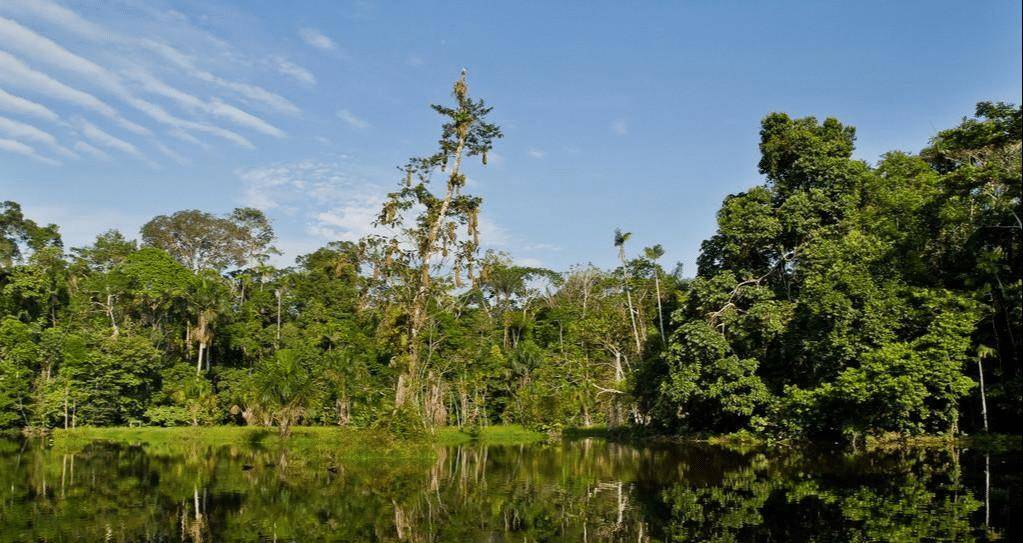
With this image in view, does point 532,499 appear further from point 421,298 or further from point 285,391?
point 285,391

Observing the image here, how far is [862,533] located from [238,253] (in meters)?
67.5

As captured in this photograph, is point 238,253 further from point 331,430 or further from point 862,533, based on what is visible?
point 862,533

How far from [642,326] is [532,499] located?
34690 mm

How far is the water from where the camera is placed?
12141 mm

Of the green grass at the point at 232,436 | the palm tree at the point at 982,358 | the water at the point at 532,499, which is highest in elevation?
the palm tree at the point at 982,358

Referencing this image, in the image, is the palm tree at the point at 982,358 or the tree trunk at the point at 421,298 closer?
the palm tree at the point at 982,358

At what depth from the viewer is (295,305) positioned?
62125 millimetres

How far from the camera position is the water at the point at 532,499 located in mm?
12141

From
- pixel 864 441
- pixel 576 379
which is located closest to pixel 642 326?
pixel 576 379

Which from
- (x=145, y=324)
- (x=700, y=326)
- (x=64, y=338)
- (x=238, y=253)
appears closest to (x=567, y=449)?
(x=700, y=326)

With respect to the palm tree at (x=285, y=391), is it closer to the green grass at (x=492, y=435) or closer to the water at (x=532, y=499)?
the green grass at (x=492, y=435)

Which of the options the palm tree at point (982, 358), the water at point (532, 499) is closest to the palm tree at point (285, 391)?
the water at point (532, 499)

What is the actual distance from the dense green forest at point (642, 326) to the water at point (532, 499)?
4.50 meters

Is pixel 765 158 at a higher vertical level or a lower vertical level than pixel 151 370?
higher
